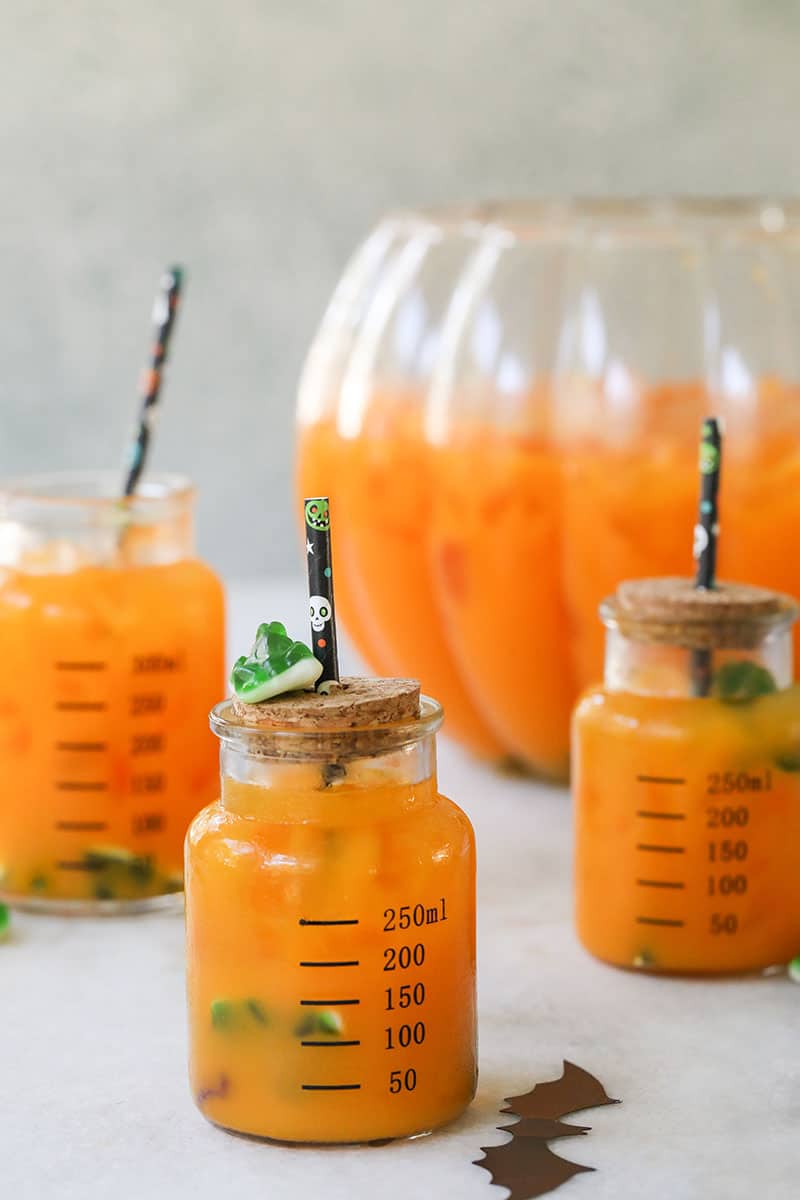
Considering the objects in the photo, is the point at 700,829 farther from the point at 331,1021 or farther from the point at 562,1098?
the point at 331,1021

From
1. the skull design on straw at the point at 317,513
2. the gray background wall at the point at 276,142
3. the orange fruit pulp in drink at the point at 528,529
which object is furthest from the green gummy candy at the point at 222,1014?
the gray background wall at the point at 276,142

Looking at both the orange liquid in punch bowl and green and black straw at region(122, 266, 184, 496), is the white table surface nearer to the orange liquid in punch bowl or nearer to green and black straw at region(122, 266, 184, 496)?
the orange liquid in punch bowl

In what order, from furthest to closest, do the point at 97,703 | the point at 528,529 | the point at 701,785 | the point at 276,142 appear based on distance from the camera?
1. the point at 276,142
2. the point at 528,529
3. the point at 97,703
4. the point at 701,785

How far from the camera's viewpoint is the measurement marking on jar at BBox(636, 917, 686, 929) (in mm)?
1156

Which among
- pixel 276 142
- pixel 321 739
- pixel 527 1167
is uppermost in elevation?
pixel 276 142

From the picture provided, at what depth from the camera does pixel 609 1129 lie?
95cm

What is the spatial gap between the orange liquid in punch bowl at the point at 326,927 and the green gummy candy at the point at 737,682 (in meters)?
0.28

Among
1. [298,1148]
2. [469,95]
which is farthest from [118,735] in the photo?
[469,95]

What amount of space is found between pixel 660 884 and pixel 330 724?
0.33 metres

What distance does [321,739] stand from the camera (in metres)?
0.92

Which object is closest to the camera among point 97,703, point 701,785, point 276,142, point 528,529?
point 701,785

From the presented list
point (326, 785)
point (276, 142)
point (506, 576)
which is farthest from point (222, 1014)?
point (276, 142)

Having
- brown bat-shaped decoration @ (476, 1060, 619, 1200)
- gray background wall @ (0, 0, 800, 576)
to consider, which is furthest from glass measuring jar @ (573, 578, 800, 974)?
gray background wall @ (0, 0, 800, 576)

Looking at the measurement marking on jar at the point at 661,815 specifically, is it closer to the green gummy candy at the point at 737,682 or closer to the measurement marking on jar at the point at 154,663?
the green gummy candy at the point at 737,682
